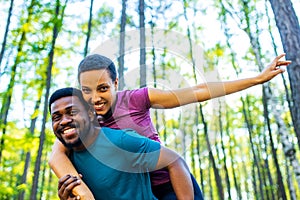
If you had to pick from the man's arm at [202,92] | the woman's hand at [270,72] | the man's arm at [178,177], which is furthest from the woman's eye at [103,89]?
the woman's hand at [270,72]

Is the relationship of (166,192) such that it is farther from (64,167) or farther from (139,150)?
(64,167)

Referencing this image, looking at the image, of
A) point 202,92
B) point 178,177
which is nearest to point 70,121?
point 178,177

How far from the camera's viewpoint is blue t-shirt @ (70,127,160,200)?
5.75ft

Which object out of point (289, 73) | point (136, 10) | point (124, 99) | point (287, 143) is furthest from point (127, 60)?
point (124, 99)

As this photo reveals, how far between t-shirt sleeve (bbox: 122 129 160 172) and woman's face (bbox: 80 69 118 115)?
45cm

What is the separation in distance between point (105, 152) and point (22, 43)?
7110 millimetres

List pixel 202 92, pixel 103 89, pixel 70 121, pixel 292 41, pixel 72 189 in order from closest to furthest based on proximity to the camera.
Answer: pixel 72 189
pixel 70 121
pixel 202 92
pixel 103 89
pixel 292 41

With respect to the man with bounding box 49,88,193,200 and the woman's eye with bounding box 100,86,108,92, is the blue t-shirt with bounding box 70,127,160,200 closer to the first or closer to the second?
the man with bounding box 49,88,193,200

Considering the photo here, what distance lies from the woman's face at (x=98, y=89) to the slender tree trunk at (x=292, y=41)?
12.5 feet

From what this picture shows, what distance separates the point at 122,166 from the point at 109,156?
3.4 inches

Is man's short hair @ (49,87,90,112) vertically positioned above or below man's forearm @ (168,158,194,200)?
above

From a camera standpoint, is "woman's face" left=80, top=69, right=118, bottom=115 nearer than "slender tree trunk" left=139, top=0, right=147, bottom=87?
Yes

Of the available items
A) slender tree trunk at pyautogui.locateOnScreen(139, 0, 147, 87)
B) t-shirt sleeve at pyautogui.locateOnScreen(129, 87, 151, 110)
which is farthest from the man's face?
slender tree trunk at pyautogui.locateOnScreen(139, 0, 147, 87)

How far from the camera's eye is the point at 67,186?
1749 mm
